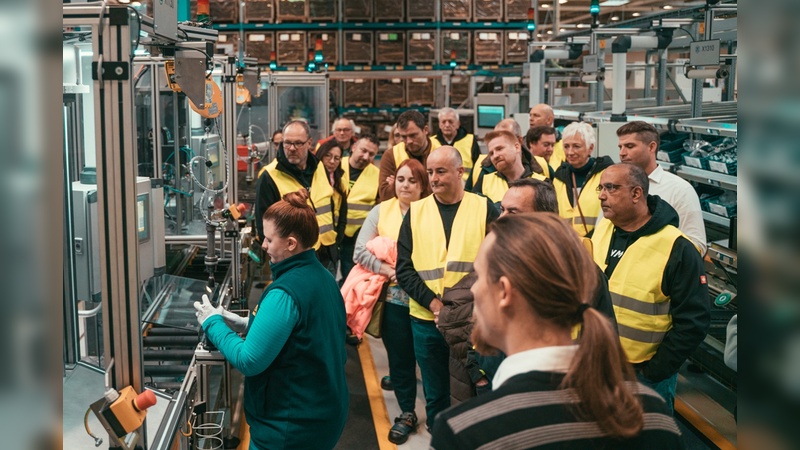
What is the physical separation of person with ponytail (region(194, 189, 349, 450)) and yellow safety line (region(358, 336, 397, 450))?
1.91m

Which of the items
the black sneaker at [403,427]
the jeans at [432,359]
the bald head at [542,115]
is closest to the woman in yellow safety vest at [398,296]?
the black sneaker at [403,427]

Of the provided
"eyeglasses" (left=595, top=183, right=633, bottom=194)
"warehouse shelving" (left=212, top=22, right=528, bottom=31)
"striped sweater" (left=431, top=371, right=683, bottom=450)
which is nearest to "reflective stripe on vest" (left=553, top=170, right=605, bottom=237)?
"eyeglasses" (left=595, top=183, right=633, bottom=194)

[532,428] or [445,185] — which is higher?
[445,185]

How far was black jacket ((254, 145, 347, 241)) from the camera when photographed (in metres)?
5.44

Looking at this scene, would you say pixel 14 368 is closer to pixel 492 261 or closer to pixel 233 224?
pixel 492 261

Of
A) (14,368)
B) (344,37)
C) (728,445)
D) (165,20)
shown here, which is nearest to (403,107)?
(344,37)

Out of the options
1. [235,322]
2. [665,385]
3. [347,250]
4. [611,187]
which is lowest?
[665,385]

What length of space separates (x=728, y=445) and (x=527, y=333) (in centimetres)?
391

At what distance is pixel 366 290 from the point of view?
4.62 metres

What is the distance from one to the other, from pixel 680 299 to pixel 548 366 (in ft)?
7.11

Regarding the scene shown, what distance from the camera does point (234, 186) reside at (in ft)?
20.6

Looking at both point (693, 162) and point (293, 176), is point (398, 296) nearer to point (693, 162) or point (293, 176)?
point (293, 176)

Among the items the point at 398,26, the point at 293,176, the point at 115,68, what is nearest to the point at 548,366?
the point at 115,68

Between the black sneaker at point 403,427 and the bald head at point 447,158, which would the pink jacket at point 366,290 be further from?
the bald head at point 447,158
